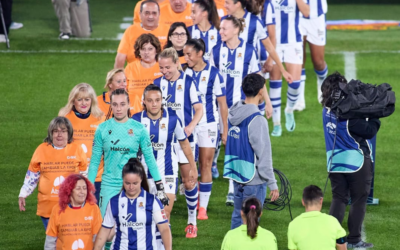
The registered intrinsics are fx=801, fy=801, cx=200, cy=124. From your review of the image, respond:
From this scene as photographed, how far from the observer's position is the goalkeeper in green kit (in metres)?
7.24

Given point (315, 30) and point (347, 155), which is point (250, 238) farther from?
point (315, 30)

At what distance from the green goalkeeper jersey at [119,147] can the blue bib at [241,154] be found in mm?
704

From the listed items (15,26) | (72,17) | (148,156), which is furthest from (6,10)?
(148,156)

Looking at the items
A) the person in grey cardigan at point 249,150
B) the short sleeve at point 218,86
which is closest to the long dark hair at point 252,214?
the person in grey cardigan at point 249,150

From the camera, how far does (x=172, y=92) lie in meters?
8.41

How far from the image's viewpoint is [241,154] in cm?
732

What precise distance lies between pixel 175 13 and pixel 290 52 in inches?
81.6

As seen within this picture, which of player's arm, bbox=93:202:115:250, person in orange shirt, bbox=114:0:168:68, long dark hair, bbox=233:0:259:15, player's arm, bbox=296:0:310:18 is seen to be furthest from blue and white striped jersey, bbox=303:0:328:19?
player's arm, bbox=93:202:115:250

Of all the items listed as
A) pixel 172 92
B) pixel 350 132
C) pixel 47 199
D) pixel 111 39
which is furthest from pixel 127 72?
pixel 111 39

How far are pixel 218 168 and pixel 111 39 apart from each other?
7200 millimetres

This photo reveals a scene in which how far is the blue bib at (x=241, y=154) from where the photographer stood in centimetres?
725

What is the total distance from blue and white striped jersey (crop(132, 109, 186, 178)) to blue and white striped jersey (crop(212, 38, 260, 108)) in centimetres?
204

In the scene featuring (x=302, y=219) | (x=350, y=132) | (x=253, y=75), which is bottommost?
(x=302, y=219)

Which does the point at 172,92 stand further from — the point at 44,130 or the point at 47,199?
the point at 44,130
